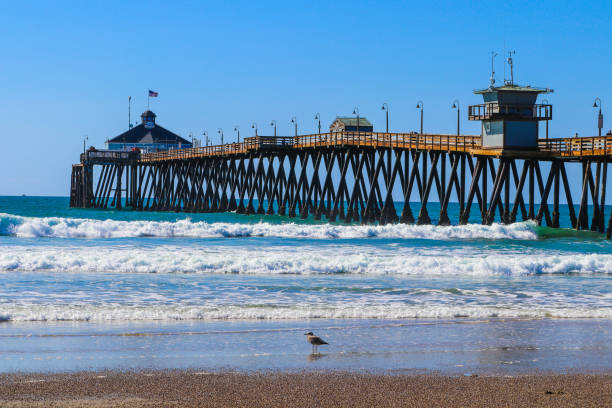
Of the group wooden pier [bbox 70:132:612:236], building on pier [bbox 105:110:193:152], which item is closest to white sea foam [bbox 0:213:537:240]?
wooden pier [bbox 70:132:612:236]

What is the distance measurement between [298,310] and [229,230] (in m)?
23.2

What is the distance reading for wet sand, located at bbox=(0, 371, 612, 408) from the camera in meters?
7.41

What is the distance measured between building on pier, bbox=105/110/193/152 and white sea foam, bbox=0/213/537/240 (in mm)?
62620

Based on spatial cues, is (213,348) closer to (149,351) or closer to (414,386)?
(149,351)

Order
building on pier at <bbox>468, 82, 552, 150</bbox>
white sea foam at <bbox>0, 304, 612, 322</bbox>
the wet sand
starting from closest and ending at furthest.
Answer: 1. the wet sand
2. white sea foam at <bbox>0, 304, 612, 322</bbox>
3. building on pier at <bbox>468, 82, 552, 150</bbox>

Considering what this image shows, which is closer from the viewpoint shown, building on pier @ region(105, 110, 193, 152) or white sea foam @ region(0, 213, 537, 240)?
white sea foam @ region(0, 213, 537, 240)

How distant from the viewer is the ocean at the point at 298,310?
937 centimetres

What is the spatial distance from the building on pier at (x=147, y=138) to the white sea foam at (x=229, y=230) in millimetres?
62620

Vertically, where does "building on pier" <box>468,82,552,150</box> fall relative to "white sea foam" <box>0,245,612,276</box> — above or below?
above

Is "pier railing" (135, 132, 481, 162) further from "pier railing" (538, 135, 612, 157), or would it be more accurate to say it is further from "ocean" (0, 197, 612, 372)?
"ocean" (0, 197, 612, 372)

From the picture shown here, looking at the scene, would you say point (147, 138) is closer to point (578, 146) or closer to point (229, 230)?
point (229, 230)

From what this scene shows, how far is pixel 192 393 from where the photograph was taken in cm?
771

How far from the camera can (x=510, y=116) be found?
33.8 m

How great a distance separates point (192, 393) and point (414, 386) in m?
2.12
